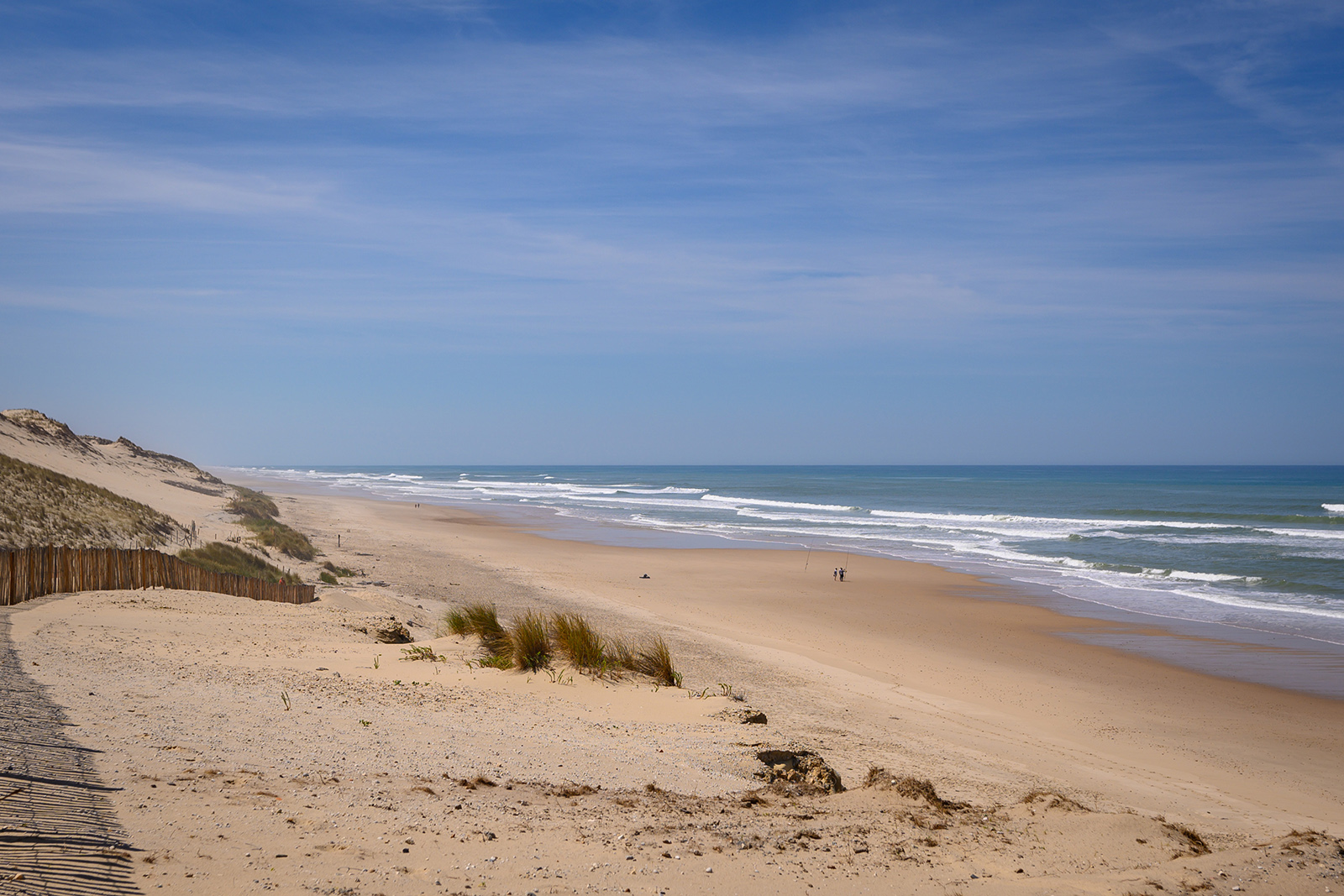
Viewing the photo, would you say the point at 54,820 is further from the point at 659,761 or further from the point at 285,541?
the point at 285,541

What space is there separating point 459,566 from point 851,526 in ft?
84.3

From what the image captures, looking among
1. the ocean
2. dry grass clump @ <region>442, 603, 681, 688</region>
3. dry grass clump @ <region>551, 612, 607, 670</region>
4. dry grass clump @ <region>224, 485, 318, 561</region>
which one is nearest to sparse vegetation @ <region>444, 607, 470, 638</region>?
dry grass clump @ <region>442, 603, 681, 688</region>

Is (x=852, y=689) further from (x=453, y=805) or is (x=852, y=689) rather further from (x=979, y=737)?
(x=453, y=805)

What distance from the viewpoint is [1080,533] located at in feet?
132

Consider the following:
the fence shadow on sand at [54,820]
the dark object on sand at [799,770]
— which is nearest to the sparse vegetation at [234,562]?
the fence shadow on sand at [54,820]

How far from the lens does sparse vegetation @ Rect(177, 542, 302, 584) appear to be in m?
18.3

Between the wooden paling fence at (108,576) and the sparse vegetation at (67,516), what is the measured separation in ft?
16.9

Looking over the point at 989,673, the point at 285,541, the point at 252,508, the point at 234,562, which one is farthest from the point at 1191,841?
the point at 252,508

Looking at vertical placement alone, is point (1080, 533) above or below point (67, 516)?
below

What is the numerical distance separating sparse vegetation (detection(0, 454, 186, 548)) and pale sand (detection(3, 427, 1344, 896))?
714 centimetres

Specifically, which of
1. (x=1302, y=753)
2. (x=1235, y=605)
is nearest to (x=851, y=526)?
(x=1235, y=605)

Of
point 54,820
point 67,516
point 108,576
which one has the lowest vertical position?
point 108,576

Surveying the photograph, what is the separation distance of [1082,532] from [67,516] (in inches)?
1651

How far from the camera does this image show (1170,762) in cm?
989
